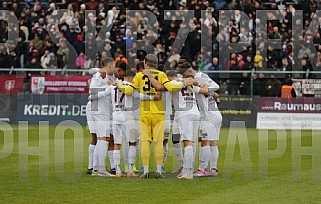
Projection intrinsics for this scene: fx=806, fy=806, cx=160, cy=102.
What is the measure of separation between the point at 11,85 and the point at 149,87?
18.4 meters

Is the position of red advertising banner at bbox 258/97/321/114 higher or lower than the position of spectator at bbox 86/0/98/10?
lower

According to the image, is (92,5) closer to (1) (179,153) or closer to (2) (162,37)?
(2) (162,37)

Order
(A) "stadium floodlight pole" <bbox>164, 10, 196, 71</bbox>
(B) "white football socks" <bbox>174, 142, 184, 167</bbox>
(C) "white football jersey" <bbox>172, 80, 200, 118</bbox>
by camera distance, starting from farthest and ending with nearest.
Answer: (A) "stadium floodlight pole" <bbox>164, 10, 196, 71</bbox> < (B) "white football socks" <bbox>174, 142, 184, 167</bbox> < (C) "white football jersey" <bbox>172, 80, 200, 118</bbox>

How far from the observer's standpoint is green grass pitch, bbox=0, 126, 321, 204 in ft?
43.4

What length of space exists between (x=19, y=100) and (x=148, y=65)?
18018 mm

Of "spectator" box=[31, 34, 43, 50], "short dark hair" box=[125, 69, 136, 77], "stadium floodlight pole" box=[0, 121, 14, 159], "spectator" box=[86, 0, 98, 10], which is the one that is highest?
"spectator" box=[86, 0, 98, 10]

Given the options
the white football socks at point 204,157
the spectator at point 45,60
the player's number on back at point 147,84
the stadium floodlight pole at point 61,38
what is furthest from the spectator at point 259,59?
the player's number on back at point 147,84

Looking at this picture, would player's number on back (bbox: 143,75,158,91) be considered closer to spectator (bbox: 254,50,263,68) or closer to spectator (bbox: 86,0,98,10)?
spectator (bbox: 254,50,263,68)

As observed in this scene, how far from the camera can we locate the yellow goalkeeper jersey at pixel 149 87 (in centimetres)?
1585

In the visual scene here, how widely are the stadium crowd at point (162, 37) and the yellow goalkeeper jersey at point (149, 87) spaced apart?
50.1 ft

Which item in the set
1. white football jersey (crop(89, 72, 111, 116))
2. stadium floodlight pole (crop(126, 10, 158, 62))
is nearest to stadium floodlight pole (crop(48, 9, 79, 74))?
stadium floodlight pole (crop(126, 10, 158, 62))

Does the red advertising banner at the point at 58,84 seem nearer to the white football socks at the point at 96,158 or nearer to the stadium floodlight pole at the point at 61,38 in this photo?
the stadium floodlight pole at the point at 61,38

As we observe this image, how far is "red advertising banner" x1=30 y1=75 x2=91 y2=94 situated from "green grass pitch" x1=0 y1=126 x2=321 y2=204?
1193cm

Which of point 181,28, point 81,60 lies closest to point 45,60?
point 81,60
